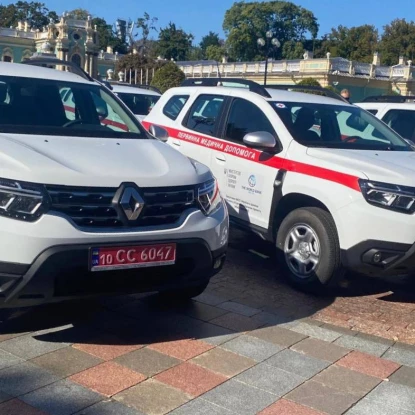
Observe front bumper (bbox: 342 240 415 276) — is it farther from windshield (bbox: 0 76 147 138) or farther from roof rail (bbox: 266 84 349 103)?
roof rail (bbox: 266 84 349 103)

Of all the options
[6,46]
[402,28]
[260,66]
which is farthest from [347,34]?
[6,46]

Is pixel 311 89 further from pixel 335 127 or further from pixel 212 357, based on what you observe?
pixel 212 357

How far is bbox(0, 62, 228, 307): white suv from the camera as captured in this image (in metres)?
3.95

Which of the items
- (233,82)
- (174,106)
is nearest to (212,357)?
(233,82)

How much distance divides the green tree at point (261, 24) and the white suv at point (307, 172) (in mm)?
88067

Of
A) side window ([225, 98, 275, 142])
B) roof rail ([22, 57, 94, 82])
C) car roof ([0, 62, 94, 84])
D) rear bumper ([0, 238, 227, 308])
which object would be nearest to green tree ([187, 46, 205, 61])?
side window ([225, 98, 275, 142])

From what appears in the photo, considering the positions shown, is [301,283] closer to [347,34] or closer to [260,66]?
[260,66]

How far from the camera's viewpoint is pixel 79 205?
13.4ft

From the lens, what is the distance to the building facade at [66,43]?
265 ft

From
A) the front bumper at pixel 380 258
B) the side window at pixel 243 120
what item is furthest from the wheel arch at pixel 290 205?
the side window at pixel 243 120

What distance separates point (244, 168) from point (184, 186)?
2.38m

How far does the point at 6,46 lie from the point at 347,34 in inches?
1792

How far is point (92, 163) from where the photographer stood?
14.3 feet

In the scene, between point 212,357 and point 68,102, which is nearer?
point 212,357
